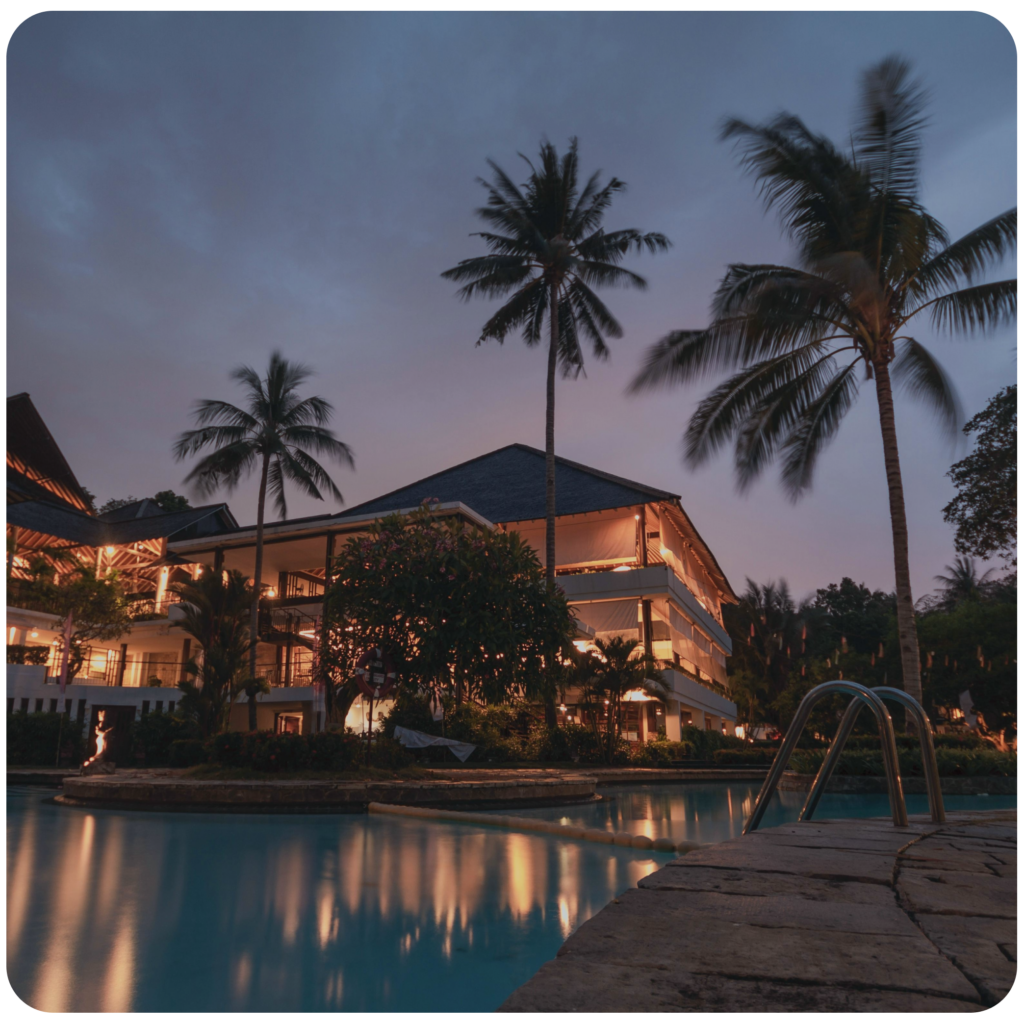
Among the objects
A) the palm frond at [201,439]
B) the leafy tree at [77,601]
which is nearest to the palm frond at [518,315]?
the palm frond at [201,439]

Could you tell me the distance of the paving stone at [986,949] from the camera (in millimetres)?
1564

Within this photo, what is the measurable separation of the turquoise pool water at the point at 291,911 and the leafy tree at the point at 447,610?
20.5 feet

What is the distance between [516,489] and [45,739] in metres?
22.2

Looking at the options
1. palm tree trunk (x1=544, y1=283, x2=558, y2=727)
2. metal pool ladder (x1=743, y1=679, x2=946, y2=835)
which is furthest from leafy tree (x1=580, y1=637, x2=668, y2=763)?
metal pool ladder (x1=743, y1=679, x2=946, y2=835)

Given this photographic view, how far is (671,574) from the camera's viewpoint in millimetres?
31625

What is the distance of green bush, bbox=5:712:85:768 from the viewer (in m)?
19.8

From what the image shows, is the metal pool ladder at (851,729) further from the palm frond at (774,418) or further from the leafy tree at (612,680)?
the leafy tree at (612,680)

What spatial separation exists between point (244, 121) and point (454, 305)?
24.3 m

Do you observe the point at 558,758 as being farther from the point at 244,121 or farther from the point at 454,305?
the point at 244,121

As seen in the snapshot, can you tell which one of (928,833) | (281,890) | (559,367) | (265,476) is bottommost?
(281,890)

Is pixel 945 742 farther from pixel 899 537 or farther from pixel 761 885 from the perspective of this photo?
pixel 761 885

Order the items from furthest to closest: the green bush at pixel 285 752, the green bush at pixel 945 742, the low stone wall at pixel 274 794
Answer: the green bush at pixel 945 742 < the green bush at pixel 285 752 < the low stone wall at pixel 274 794

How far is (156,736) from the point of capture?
793 inches

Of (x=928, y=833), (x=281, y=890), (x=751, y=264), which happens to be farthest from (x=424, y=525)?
(x=928, y=833)
